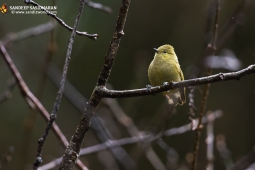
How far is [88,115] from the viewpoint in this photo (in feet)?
4.77

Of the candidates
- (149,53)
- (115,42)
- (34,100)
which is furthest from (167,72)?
(149,53)

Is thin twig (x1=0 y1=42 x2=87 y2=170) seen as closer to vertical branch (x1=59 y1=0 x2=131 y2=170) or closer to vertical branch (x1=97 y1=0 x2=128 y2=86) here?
vertical branch (x1=59 y1=0 x2=131 y2=170)

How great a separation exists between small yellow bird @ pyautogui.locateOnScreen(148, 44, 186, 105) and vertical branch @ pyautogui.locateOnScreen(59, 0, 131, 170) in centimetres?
72

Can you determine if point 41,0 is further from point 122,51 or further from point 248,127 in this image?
point 248,127

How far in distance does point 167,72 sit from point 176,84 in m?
0.82

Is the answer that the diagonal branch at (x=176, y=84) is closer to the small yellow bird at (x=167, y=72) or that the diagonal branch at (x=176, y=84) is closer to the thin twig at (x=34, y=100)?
the thin twig at (x=34, y=100)

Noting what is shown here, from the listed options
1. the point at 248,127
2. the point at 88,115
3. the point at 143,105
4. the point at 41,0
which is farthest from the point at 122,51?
the point at 88,115

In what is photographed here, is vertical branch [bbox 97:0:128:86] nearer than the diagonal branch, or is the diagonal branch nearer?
the diagonal branch

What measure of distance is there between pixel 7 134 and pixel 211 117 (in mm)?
4537

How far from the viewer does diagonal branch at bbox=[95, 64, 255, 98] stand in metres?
→ 1.30

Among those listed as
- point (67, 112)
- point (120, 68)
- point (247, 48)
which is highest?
point (247, 48)

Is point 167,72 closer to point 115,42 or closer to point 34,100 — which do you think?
point 34,100

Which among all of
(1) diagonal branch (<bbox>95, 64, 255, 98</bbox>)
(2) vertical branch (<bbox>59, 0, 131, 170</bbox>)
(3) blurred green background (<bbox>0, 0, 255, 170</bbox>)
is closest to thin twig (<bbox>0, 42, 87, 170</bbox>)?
(2) vertical branch (<bbox>59, 0, 131, 170</bbox>)

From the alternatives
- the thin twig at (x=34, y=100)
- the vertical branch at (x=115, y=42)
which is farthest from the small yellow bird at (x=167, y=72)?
the vertical branch at (x=115, y=42)
